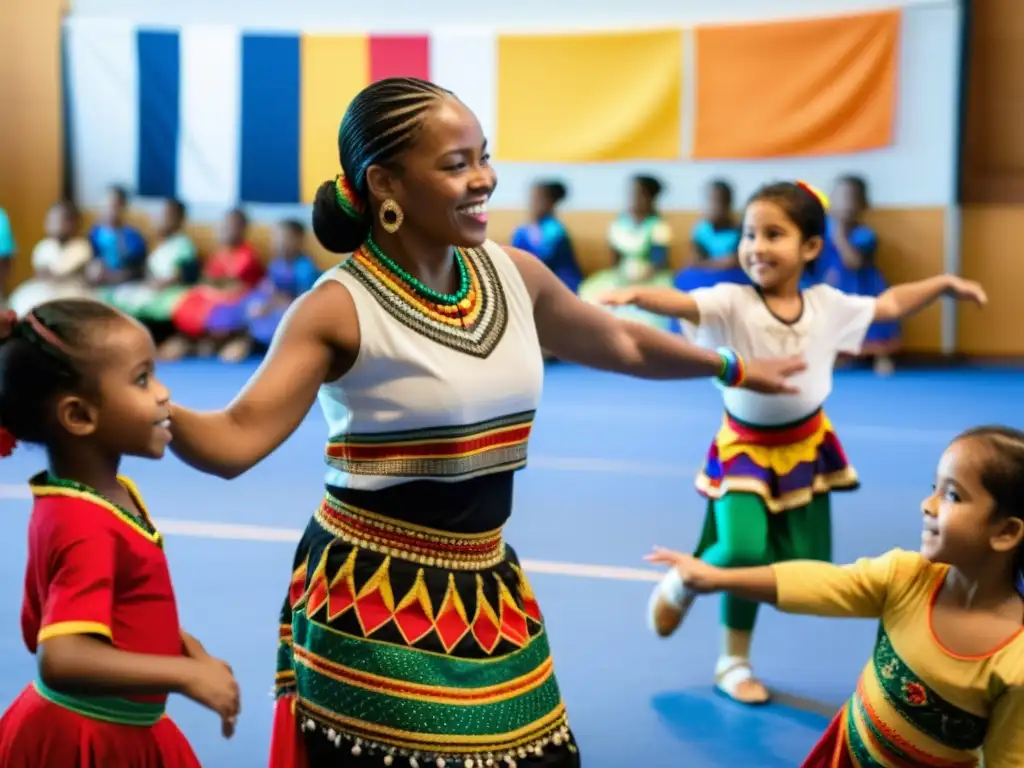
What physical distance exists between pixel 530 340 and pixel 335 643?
595mm

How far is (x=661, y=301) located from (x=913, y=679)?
4.59ft

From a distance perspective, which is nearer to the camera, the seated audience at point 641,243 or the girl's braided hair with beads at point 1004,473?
the girl's braided hair with beads at point 1004,473

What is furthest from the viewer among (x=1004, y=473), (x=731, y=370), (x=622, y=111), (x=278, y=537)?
(x=622, y=111)

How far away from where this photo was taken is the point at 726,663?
3.64 m

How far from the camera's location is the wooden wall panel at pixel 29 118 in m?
11.3

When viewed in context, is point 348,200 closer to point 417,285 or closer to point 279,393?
point 417,285

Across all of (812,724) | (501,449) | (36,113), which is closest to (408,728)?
(501,449)

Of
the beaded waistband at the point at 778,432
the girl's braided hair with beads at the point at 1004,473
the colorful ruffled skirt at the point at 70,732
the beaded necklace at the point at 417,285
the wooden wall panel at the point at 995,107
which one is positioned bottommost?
the colorful ruffled skirt at the point at 70,732

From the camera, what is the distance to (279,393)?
2.07m

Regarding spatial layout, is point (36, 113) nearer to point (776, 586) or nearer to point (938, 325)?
point (938, 325)

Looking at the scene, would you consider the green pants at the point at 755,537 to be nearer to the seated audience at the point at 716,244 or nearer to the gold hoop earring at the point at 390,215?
the gold hoop earring at the point at 390,215

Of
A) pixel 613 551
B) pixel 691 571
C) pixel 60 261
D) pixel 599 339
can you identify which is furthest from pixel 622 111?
pixel 691 571

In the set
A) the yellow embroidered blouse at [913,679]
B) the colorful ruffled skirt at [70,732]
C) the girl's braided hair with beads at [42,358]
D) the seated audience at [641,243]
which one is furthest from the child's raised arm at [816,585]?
the seated audience at [641,243]

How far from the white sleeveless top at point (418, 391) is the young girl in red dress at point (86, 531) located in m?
0.33
